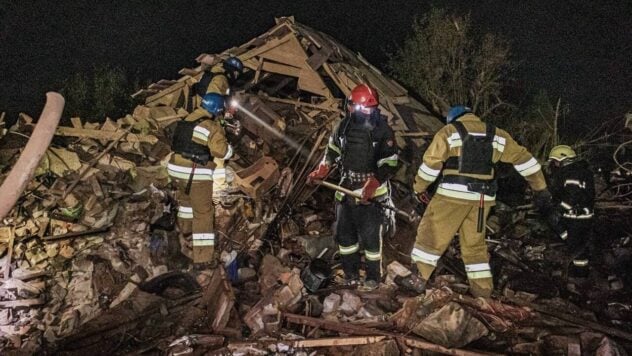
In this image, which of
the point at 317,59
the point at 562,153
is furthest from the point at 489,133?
the point at 317,59

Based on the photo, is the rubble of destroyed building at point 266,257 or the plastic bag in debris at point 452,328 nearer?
the plastic bag in debris at point 452,328

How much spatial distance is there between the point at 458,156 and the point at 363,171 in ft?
3.12

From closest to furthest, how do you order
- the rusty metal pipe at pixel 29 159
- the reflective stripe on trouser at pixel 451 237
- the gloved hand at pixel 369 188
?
the rusty metal pipe at pixel 29 159, the reflective stripe on trouser at pixel 451 237, the gloved hand at pixel 369 188

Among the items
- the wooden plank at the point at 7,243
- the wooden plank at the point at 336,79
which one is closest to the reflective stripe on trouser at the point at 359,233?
the wooden plank at the point at 336,79

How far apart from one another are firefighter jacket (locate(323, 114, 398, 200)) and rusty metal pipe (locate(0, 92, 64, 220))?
3953 millimetres

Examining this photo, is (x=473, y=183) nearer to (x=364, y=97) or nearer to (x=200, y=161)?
(x=364, y=97)

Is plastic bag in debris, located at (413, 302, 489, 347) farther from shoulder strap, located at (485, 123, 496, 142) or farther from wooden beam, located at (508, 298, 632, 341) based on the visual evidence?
shoulder strap, located at (485, 123, 496, 142)

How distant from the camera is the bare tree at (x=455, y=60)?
609 inches

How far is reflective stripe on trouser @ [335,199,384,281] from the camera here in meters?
5.10

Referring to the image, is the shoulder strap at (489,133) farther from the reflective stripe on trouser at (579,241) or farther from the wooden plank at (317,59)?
the wooden plank at (317,59)

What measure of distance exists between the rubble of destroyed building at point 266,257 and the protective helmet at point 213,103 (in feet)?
5.43

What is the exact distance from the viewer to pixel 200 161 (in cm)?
563

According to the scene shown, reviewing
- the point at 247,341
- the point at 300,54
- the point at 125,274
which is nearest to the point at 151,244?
the point at 125,274

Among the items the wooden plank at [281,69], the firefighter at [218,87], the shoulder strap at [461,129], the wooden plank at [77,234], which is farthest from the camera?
the wooden plank at [281,69]
